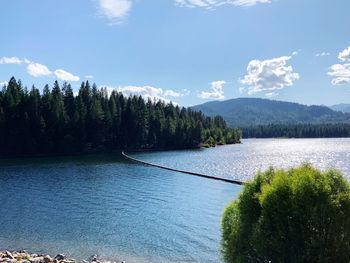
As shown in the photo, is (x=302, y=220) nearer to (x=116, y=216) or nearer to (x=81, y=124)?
(x=116, y=216)

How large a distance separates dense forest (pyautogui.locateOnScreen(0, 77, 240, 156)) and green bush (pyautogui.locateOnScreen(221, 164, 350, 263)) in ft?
429

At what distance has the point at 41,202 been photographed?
5094cm

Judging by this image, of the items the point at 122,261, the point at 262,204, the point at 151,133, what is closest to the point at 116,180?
the point at 122,261

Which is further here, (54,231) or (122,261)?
(54,231)

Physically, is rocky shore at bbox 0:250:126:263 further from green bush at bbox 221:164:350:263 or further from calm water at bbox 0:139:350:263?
green bush at bbox 221:164:350:263

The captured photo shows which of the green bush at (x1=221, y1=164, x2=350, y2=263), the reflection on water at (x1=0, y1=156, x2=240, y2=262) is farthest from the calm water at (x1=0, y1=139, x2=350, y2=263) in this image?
the green bush at (x1=221, y1=164, x2=350, y2=263)

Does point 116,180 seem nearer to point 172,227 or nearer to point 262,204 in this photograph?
Result: point 172,227

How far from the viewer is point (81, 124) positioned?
14912 cm

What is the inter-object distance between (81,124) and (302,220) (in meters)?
140

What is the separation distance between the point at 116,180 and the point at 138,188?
430 inches

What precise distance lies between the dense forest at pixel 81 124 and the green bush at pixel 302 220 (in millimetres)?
130667

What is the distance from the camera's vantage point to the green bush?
14.7 meters

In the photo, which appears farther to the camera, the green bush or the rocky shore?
the rocky shore

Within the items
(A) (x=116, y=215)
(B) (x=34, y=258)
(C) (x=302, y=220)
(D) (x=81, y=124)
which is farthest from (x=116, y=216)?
(D) (x=81, y=124)
